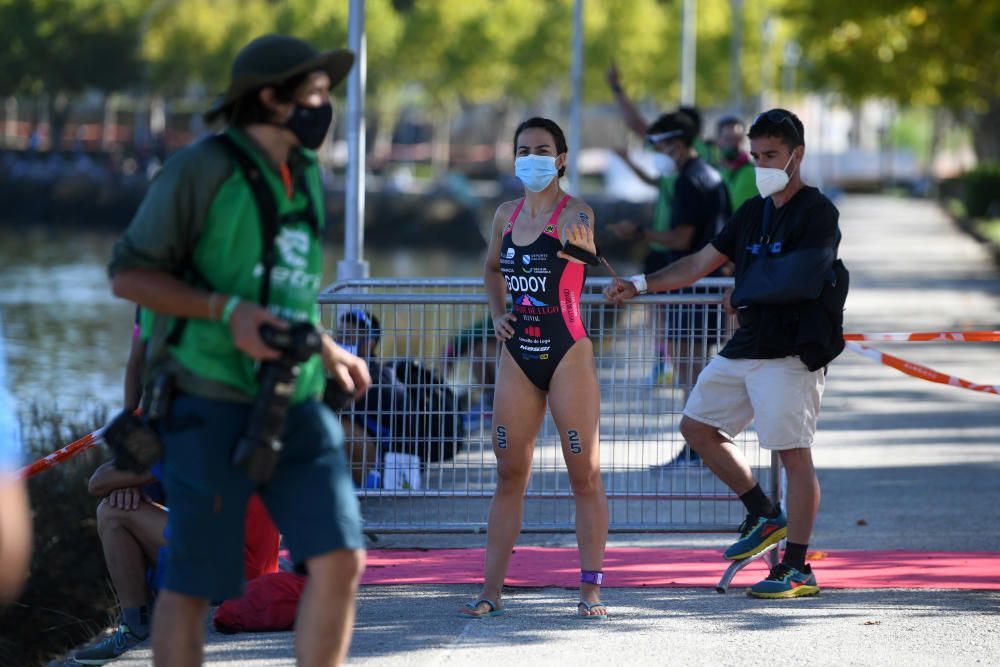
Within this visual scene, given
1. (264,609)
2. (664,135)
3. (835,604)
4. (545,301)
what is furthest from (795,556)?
(664,135)

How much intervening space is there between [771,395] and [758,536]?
0.67m

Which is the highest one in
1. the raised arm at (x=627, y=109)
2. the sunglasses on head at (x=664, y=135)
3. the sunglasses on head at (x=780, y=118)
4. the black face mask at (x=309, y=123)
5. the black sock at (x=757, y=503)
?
the raised arm at (x=627, y=109)

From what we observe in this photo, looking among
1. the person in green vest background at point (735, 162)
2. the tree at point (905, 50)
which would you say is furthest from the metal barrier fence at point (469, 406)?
the tree at point (905, 50)

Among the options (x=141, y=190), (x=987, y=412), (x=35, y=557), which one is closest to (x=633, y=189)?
(x=141, y=190)

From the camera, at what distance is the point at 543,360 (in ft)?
20.0

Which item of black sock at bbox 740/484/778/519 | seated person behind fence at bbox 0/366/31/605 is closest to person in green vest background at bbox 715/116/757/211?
black sock at bbox 740/484/778/519

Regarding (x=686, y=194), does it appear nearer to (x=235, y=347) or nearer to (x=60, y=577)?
(x=60, y=577)

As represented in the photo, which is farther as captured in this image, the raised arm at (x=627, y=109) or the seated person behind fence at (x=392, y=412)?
the raised arm at (x=627, y=109)

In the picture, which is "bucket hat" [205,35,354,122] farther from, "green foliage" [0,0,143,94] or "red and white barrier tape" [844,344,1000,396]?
"green foliage" [0,0,143,94]

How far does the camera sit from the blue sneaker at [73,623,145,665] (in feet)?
19.7

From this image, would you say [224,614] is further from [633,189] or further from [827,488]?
[633,189]

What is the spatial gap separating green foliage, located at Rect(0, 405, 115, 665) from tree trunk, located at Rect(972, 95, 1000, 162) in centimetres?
3396

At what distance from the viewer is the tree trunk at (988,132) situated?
42394 mm

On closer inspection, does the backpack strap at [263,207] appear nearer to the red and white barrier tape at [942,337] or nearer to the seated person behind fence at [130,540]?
the seated person behind fence at [130,540]
